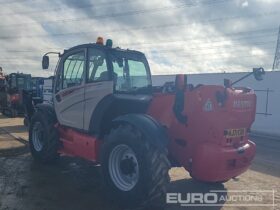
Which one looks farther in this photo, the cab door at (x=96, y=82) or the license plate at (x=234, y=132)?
the cab door at (x=96, y=82)

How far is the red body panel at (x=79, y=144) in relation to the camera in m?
6.35

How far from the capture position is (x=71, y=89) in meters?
7.09

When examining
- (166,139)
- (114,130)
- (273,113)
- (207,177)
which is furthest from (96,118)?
(273,113)

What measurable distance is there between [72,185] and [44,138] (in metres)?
1.83

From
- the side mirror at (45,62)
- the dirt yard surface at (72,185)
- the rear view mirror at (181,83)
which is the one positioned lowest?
the dirt yard surface at (72,185)

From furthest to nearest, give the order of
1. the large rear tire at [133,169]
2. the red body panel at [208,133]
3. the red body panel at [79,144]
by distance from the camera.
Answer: the red body panel at [79,144] < the red body panel at [208,133] < the large rear tire at [133,169]

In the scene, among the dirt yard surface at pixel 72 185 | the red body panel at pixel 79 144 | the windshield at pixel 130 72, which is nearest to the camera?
the dirt yard surface at pixel 72 185

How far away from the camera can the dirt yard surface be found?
5492 millimetres

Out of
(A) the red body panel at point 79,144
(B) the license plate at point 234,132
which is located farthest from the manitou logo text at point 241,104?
(A) the red body panel at point 79,144

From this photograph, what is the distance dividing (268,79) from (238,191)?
31.2 ft

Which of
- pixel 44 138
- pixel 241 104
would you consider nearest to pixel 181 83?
pixel 241 104

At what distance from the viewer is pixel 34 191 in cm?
598

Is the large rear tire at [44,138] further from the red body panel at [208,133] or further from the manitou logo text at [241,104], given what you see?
the manitou logo text at [241,104]

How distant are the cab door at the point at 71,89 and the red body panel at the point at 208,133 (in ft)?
6.60
